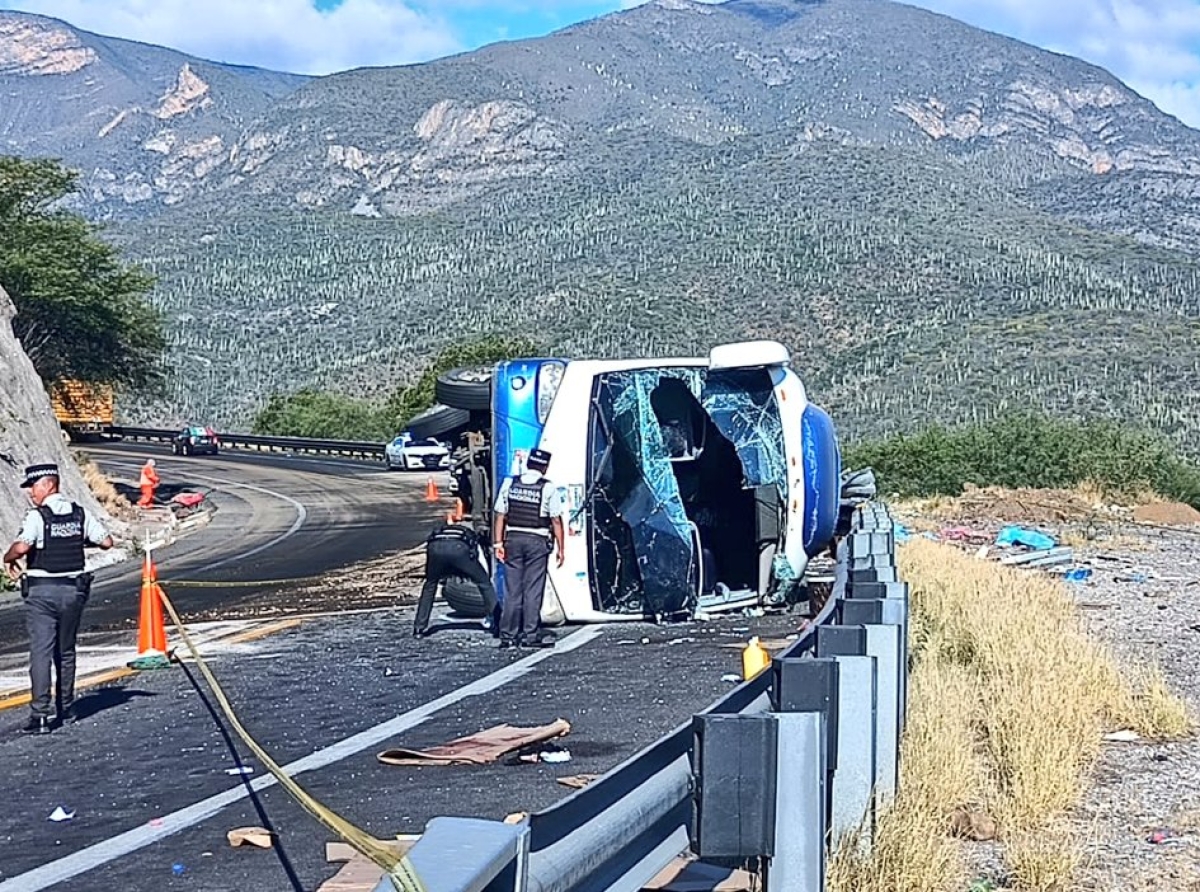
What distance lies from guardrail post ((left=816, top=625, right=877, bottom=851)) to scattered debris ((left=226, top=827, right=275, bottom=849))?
8.11ft

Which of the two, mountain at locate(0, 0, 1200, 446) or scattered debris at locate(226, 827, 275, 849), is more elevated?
mountain at locate(0, 0, 1200, 446)

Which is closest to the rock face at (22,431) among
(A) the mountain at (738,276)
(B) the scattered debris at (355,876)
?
(B) the scattered debris at (355,876)

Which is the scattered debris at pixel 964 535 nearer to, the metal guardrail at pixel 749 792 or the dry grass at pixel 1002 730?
the dry grass at pixel 1002 730

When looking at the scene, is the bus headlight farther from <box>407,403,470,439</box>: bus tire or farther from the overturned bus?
<box>407,403,470,439</box>: bus tire

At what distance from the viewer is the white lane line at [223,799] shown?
7.09 meters

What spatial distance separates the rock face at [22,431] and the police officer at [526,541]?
1287cm

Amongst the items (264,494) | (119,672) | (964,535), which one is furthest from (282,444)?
(119,672)

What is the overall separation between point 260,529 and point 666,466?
19.7 metres

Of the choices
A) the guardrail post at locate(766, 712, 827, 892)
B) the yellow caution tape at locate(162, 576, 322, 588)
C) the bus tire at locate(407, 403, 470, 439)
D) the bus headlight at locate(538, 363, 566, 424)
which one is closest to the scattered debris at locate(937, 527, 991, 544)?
the yellow caution tape at locate(162, 576, 322, 588)

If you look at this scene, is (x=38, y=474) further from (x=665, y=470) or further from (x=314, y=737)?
(x=665, y=470)

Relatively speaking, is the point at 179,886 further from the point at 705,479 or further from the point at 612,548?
the point at 705,479

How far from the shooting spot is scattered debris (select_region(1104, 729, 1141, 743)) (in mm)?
9289

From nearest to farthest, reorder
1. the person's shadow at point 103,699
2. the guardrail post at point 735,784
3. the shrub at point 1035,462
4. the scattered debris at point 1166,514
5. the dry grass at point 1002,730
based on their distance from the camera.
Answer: the guardrail post at point 735,784
the dry grass at point 1002,730
the person's shadow at point 103,699
the scattered debris at point 1166,514
the shrub at point 1035,462

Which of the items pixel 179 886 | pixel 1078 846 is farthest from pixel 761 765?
pixel 179 886
